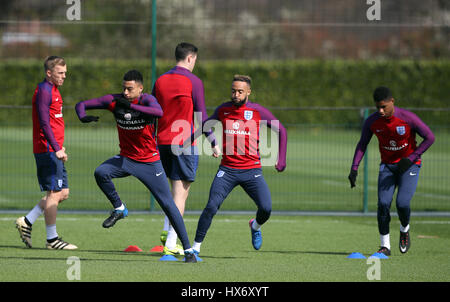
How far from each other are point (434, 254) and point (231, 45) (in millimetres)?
28302

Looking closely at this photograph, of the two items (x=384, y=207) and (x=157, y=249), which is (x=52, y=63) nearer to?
(x=157, y=249)

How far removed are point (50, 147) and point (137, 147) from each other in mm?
1454

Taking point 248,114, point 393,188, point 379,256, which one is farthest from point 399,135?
point 248,114

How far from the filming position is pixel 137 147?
30.9ft

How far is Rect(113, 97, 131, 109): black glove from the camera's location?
9133mm

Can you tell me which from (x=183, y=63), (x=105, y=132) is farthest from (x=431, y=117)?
(x=183, y=63)

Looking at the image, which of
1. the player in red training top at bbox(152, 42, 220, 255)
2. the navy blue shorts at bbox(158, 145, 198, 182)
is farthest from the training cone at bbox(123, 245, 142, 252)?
the navy blue shorts at bbox(158, 145, 198, 182)

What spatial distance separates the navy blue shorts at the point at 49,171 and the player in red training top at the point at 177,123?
1302 millimetres

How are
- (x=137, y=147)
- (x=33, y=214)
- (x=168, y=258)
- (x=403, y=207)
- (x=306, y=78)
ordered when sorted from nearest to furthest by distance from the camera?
1. (x=137, y=147)
2. (x=168, y=258)
3. (x=403, y=207)
4. (x=33, y=214)
5. (x=306, y=78)

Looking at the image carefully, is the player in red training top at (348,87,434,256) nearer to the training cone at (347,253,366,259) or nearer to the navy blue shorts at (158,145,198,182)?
the training cone at (347,253,366,259)

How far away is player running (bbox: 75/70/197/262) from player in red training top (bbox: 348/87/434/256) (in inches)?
89.6

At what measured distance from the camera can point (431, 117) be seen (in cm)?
1822

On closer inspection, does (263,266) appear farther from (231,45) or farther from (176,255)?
(231,45)

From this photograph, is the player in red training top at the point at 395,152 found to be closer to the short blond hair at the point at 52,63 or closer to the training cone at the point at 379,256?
the training cone at the point at 379,256
